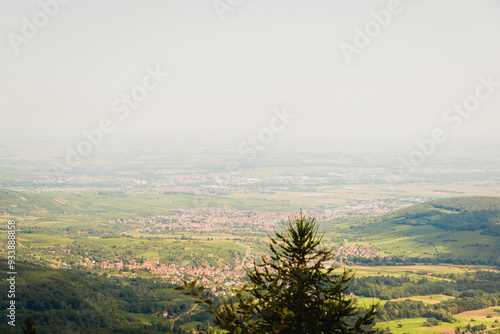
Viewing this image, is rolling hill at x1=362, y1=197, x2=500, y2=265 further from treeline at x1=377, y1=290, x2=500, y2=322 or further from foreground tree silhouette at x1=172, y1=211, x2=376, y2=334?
foreground tree silhouette at x1=172, y1=211, x2=376, y2=334

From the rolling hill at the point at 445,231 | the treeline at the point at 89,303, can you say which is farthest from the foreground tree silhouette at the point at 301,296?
the rolling hill at the point at 445,231

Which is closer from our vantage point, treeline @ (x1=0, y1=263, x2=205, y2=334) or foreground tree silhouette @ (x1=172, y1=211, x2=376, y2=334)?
foreground tree silhouette @ (x1=172, y1=211, x2=376, y2=334)

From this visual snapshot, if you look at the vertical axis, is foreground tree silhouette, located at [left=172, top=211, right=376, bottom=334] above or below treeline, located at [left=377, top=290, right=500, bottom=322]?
above

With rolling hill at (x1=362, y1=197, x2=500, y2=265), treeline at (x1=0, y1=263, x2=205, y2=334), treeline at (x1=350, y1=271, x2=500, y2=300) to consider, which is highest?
rolling hill at (x1=362, y1=197, x2=500, y2=265)

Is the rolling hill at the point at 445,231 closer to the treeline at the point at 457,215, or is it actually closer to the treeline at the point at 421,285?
the treeline at the point at 457,215

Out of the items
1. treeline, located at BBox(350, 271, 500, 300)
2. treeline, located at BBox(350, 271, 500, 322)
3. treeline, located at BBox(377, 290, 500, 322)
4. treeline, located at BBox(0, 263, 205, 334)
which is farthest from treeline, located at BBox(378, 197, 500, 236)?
treeline, located at BBox(0, 263, 205, 334)

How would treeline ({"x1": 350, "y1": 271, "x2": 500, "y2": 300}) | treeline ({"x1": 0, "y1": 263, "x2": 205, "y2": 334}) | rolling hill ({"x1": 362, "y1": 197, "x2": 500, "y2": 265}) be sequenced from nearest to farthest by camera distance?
1. treeline ({"x1": 0, "y1": 263, "x2": 205, "y2": 334})
2. treeline ({"x1": 350, "y1": 271, "x2": 500, "y2": 300})
3. rolling hill ({"x1": 362, "y1": 197, "x2": 500, "y2": 265})

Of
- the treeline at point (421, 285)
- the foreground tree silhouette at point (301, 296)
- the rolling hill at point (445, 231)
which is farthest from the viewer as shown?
the rolling hill at point (445, 231)

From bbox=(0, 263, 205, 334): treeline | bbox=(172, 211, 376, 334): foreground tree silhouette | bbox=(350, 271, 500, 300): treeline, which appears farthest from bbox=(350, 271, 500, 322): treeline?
bbox=(172, 211, 376, 334): foreground tree silhouette

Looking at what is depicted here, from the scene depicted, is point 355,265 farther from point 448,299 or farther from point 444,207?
point 444,207

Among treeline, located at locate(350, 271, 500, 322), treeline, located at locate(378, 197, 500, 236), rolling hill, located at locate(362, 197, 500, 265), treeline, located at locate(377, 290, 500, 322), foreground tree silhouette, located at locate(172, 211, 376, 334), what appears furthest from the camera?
treeline, located at locate(378, 197, 500, 236)

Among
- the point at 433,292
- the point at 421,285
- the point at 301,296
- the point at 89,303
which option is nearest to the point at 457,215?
the point at 421,285

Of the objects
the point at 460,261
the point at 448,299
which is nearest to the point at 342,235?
the point at 460,261
